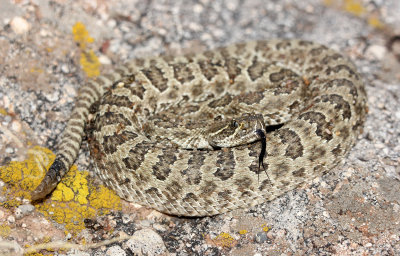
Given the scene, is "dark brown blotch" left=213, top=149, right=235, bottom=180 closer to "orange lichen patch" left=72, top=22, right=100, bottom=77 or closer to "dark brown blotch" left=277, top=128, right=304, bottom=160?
"dark brown blotch" left=277, top=128, right=304, bottom=160

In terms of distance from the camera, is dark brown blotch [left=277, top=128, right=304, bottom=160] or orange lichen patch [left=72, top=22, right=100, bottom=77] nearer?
dark brown blotch [left=277, top=128, right=304, bottom=160]

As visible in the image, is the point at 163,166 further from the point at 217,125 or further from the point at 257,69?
the point at 257,69

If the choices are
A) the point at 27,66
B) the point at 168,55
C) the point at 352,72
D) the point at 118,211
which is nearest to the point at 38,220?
the point at 118,211

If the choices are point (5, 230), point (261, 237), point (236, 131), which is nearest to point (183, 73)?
point (236, 131)

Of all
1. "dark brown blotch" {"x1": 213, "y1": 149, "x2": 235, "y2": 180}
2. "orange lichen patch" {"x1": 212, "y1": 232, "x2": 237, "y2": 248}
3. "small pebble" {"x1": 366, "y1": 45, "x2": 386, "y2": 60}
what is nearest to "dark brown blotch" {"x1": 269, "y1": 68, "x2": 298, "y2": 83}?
"dark brown blotch" {"x1": 213, "y1": 149, "x2": 235, "y2": 180}

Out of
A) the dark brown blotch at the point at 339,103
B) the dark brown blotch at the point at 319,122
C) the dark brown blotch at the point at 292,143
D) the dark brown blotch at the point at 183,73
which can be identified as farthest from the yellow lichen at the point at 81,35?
the dark brown blotch at the point at 339,103
